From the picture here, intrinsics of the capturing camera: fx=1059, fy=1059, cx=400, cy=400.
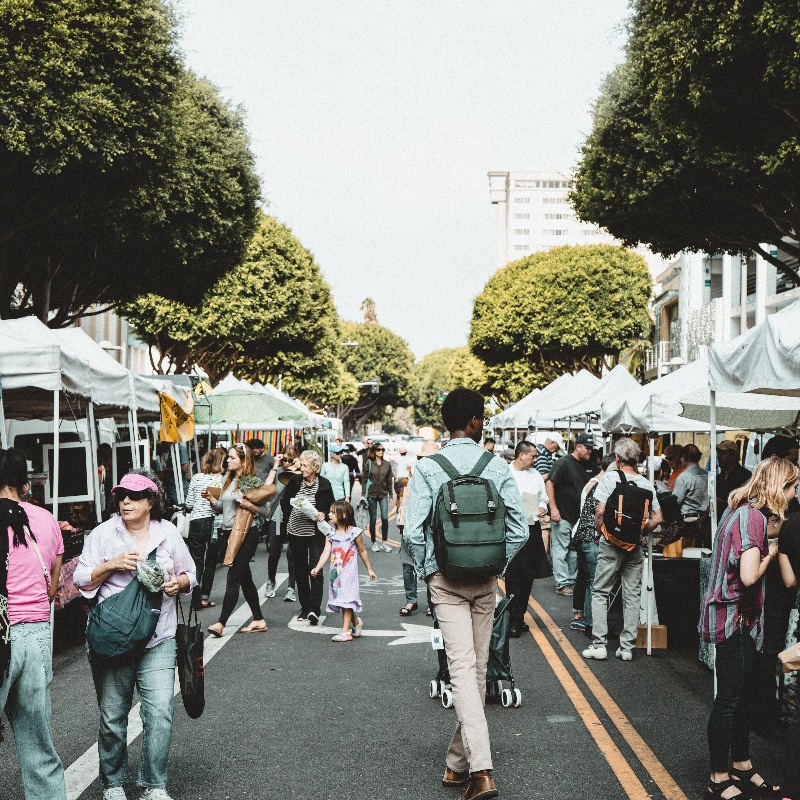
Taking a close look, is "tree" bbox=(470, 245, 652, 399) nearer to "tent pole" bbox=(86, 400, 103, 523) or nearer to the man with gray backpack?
"tent pole" bbox=(86, 400, 103, 523)

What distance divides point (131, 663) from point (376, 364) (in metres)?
99.2

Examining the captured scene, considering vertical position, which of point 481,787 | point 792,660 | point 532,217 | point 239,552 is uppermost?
point 532,217

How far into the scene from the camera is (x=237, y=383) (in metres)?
21.6

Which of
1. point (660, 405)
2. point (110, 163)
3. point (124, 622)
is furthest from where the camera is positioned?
point (110, 163)

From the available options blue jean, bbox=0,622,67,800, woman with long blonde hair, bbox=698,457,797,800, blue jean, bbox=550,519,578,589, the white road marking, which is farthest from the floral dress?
blue jean, bbox=0,622,67,800

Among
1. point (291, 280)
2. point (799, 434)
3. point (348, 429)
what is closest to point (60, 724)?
point (799, 434)

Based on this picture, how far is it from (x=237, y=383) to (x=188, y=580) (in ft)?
55.3

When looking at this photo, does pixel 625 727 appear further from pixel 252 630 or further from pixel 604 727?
pixel 252 630

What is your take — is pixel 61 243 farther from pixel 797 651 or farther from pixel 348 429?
pixel 348 429

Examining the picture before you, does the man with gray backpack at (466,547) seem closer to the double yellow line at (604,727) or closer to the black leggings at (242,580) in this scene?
the double yellow line at (604,727)

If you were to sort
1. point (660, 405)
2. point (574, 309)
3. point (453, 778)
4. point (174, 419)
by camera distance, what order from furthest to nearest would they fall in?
point (574, 309) < point (174, 419) < point (660, 405) < point (453, 778)

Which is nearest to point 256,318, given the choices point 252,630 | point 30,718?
point 252,630

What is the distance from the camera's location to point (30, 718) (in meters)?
4.43

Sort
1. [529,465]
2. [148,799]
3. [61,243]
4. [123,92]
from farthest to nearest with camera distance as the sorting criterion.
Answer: [61,243] → [123,92] → [529,465] → [148,799]
